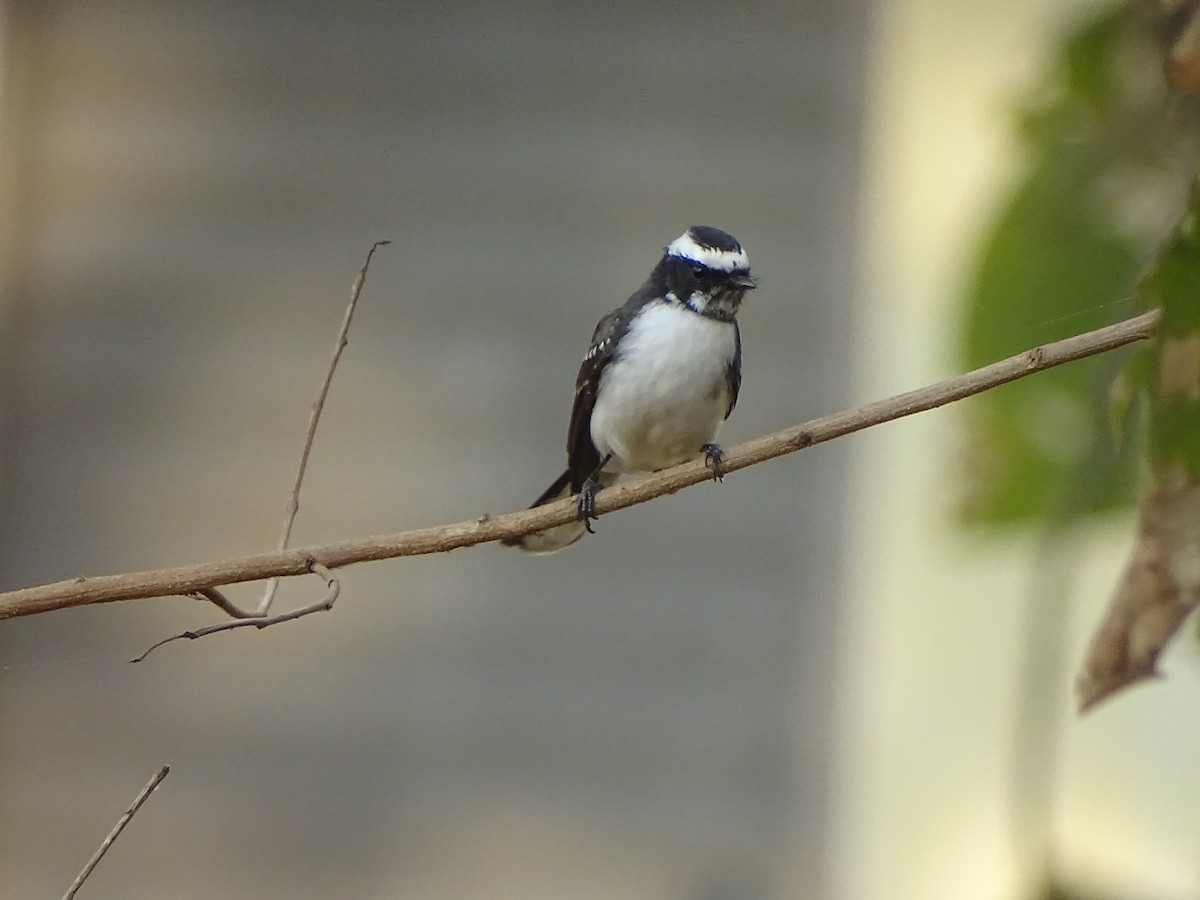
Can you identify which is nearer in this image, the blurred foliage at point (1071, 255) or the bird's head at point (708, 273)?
the blurred foliage at point (1071, 255)

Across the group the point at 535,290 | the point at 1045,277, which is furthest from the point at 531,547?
the point at 535,290

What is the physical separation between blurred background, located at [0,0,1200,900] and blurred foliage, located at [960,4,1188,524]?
42cm

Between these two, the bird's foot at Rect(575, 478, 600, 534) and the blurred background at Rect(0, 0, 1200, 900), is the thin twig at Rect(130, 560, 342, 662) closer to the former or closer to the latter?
the bird's foot at Rect(575, 478, 600, 534)

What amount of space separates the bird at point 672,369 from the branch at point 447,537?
1.00 feet

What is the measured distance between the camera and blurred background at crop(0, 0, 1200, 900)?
1.68 metres

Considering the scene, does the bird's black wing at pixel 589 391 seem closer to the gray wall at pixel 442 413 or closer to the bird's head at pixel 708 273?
the bird's head at pixel 708 273

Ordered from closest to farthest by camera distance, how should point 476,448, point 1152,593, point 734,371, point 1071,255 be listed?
point 1152,593
point 1071,255
point 734,371
point 476,448

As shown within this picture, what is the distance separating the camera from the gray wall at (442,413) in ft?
5.73

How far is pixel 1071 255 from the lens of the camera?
1.05 m

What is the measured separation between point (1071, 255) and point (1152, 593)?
1.07 ft

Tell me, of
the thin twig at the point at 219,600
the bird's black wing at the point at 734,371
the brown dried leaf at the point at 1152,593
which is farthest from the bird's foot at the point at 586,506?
the brown dried leaf at the point at 1152,593

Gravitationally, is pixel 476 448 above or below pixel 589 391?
below

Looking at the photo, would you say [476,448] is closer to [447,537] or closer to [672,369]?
[672,369]

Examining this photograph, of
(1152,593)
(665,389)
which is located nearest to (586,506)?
(665,389)
